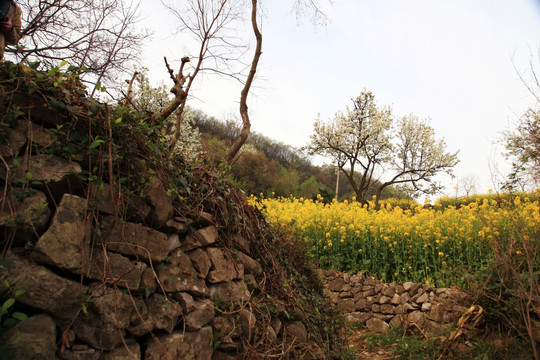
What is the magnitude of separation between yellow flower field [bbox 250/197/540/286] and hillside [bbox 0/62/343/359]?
2.21 m

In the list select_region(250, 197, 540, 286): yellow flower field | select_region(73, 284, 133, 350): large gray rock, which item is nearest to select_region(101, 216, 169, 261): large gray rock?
select_region(73, 284, 133, 350): large gray rock

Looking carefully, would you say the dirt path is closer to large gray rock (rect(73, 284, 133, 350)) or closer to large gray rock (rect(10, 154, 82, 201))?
large gray rock (rect(73, 284, 133, 350))

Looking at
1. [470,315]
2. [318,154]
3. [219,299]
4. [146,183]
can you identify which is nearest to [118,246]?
[146,183]

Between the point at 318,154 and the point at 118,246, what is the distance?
1870cm

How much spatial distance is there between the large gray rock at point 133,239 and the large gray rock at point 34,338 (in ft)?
1.72

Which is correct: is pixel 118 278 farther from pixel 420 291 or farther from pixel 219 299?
pixel 420 291

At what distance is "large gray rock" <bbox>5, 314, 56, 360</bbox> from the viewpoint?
4.86ft

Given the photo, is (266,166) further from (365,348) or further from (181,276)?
(181,276)

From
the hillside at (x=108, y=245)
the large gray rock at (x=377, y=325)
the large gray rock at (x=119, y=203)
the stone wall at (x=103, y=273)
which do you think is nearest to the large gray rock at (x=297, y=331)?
the hillside at (x=108, y=245)

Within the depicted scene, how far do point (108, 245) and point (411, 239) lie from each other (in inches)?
214

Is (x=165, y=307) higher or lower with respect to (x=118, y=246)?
lower

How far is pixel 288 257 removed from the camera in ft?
13.7

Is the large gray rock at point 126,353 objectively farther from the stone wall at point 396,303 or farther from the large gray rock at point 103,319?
the stone wall at point 396,303

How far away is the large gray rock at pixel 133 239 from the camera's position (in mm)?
2043
